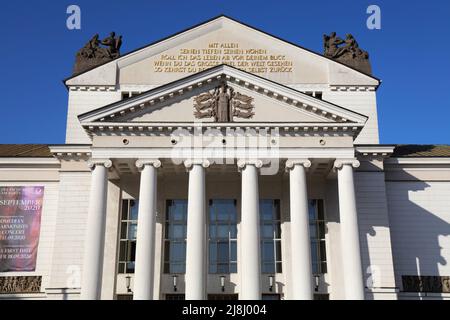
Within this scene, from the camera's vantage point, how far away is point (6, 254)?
1267 inches

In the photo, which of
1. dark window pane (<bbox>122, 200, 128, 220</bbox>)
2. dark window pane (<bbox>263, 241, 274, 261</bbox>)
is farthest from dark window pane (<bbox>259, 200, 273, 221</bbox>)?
dark window pane (<bbox>122, 200, 128, 220</bbox>)

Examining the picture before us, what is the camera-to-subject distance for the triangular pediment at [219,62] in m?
35.9

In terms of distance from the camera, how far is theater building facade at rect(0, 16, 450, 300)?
28656 mm

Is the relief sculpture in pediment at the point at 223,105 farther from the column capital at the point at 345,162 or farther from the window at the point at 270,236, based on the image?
the window at the point at 270,236

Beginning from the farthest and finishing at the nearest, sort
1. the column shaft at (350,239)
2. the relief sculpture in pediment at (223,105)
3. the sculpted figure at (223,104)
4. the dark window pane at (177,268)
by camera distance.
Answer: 1. the dark window pane at (177,268)
2. the relief sculpture in pediment at (223,105)
3. the sculpted figure at (223,104)
4. the column shaft at (350,239)

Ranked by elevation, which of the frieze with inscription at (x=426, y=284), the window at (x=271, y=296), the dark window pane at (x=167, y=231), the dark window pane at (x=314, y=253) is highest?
the dark window pane at (x=167, y=231)

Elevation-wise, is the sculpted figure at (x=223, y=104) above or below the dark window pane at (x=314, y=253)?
above

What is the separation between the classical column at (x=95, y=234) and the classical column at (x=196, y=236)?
4346 mm

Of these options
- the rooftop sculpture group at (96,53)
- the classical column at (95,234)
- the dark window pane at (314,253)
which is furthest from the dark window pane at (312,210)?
the rooftop sculpture group at (96,53)

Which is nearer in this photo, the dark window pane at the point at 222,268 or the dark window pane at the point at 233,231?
the dark window pane at the point at 222,268

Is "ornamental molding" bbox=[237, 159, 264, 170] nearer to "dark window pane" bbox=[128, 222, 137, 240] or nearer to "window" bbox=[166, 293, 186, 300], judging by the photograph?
"dark window pane" bbox=[128, 222, 137, 240]

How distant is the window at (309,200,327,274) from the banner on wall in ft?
51.9
